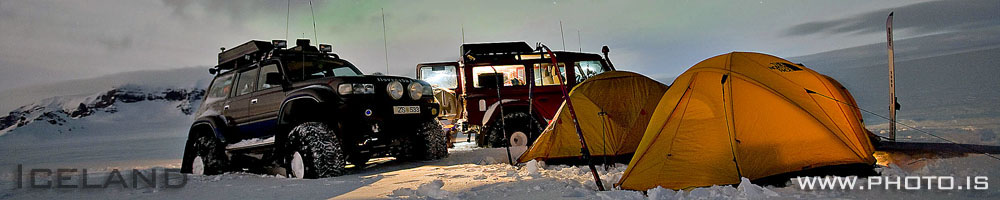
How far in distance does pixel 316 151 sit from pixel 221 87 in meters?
3.25

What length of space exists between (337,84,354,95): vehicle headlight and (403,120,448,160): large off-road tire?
1494 mm

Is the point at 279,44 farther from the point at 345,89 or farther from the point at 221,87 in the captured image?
the point at 345,89

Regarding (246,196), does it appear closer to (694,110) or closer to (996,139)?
(694,110)

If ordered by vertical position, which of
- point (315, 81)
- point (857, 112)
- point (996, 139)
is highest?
point (315, 81)

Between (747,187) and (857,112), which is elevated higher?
(857,112)

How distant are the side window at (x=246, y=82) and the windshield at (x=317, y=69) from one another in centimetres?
67

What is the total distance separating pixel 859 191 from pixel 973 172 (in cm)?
150

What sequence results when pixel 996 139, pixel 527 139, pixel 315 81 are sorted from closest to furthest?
pixel 315 81 → pixel 996 139 → pixel 527 139

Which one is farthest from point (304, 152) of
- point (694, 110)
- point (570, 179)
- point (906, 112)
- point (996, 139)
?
point (906, 112)

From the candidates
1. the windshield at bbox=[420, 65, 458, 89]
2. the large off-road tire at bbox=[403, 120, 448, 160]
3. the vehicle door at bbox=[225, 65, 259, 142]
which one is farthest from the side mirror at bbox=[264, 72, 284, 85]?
the windshield at bbox=[420, 65, 458, 89]

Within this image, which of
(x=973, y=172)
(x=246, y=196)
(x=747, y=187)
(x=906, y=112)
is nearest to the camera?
(x=747, y=187)

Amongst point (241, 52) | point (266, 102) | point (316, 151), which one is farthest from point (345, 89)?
point (241, 52)

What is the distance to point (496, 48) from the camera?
1244 cm

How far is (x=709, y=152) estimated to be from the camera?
18.3 feet
